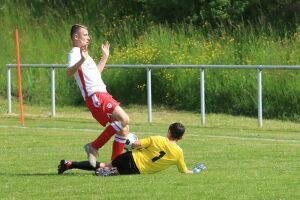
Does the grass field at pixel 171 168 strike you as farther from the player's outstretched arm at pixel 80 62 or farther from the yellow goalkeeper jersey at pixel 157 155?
the player's outstretched arm at pixel 80 62

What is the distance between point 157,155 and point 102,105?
1.08m

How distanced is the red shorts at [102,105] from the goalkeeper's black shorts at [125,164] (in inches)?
23.7

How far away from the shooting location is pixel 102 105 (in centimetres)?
1520

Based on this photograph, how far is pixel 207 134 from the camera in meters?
23.2

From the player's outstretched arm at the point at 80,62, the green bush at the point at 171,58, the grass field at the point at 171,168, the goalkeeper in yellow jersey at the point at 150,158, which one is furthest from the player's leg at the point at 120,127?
the green bush at the point at 171,58

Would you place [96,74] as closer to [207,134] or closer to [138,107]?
[207,134]

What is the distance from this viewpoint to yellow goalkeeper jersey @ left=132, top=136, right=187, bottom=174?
14812mm

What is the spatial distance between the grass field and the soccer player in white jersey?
58 centimetres

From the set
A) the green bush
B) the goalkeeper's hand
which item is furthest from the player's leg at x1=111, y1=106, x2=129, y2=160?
the green bush

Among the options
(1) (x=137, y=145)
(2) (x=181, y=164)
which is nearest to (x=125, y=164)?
(1) (x=137, y=145)

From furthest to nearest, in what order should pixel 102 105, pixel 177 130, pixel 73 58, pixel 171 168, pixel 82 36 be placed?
1. pixel 171 168
2. pixel 82 36
3. pixel 73 58
4. pixel 102 105
5. pixel 177 130

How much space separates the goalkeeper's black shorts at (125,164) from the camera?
15.0 metres

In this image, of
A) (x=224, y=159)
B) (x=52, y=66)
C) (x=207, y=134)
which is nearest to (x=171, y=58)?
(x=52, y=66)

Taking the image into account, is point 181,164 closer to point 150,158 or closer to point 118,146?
point 150,158
